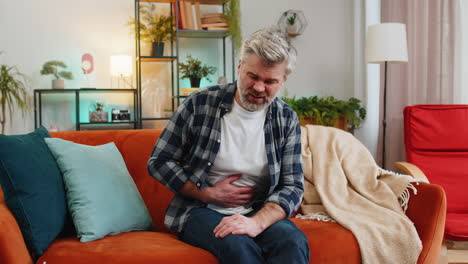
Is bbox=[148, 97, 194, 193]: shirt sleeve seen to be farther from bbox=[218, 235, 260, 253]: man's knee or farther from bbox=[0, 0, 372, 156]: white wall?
bbox=[0, 0, 372, 156]: white wall

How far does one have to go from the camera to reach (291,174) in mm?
1950

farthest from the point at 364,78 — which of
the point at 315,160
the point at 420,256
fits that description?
the point at 420,256

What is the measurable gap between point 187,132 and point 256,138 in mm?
261

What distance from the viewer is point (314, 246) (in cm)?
199

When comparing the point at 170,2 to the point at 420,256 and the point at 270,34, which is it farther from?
the point at 420,256

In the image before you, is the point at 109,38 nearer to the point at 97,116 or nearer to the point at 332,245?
the point at 97,116

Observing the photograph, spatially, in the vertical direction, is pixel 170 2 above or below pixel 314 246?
above

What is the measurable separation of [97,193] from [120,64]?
2.80 metres

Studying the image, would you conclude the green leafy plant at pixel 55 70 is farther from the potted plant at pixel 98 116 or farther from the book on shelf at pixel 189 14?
the book on shelf at pixel 189 14

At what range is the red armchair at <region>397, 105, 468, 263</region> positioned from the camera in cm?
310

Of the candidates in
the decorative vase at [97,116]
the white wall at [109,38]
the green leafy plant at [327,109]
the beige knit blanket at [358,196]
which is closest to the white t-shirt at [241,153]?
the beige knit blanket at [358,196]

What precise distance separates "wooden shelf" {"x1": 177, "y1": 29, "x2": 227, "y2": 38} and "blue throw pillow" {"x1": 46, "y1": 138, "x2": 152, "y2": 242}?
8.30 feet

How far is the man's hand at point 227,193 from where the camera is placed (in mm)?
1854

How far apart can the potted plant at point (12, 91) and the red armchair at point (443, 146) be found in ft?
10.4
